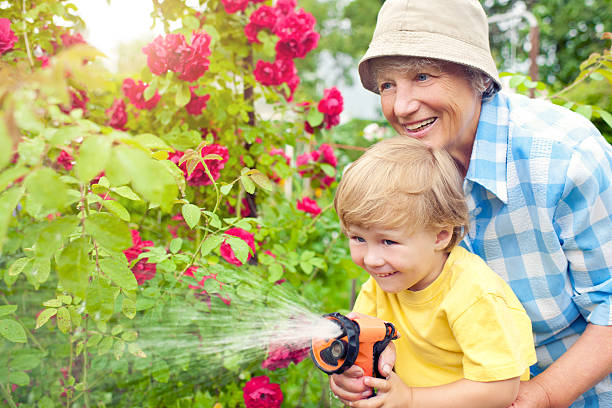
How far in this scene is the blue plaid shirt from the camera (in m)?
1.66

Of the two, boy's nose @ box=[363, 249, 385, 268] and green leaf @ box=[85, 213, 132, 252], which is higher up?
green leaf @ box=[85, 213, 132, 252]

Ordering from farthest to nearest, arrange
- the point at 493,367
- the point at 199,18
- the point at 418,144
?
Result: the point at 199,18 < the point at 418,144 < the point at 493,367

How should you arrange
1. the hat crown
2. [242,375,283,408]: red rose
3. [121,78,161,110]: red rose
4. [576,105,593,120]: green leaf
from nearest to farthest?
the hat crown < [242,375,283,408]: red rose < [121,78,161,110]: red rose < [576,105,593,120]: green leaf

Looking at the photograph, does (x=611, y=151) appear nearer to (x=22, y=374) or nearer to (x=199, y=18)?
(x=199, y=18)

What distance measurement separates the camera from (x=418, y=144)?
1692mm

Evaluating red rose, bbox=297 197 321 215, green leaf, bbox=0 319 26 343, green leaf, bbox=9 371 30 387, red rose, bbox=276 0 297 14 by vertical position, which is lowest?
green leaf, bbox=9 371 30 387

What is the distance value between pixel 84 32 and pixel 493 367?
231cm

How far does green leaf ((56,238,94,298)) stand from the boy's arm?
0.82 m

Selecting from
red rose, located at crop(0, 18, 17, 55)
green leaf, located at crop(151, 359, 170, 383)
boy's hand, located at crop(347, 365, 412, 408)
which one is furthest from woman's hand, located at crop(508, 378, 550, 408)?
red rose, located at crop(0, 18, 17, 55)

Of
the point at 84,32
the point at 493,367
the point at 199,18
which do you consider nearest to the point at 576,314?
the point at 493,367

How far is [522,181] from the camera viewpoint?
1760 millimetres

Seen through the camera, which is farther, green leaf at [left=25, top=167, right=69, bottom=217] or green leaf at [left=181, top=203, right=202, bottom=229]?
green leaf at [left=181, top=203, right=202, bottom=229]

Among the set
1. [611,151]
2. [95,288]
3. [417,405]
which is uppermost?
[611,151]

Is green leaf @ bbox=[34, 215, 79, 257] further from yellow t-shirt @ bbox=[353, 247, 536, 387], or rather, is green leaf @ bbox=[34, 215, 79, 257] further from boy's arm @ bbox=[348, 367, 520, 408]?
yellow t-shirt @ bbox=[353, 247, 536, 387]
